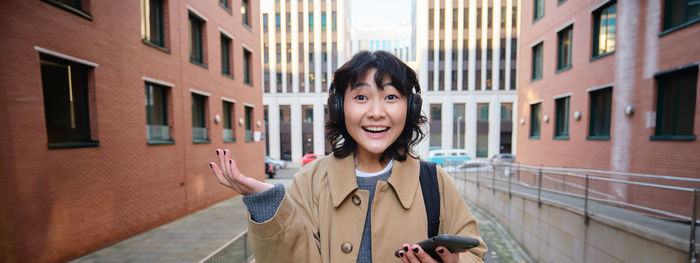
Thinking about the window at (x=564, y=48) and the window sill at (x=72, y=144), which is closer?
the window sill at (x=72, y=144)

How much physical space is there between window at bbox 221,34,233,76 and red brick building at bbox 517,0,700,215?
13.4 m

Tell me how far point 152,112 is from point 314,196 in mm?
8761

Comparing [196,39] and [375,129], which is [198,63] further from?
[375,129]

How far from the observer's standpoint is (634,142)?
284 inches

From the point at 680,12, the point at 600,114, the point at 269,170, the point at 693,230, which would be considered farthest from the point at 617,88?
the point at 269,170

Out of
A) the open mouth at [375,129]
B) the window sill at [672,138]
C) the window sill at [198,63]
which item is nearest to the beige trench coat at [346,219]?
the open mouth at [375,129]

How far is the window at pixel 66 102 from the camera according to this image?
539cm

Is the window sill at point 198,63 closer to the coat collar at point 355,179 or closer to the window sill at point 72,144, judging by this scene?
the window sill at point 72,144

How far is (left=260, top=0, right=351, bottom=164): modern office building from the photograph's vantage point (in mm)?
29734

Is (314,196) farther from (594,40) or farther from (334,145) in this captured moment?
(594,40)

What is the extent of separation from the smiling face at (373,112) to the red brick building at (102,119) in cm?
669

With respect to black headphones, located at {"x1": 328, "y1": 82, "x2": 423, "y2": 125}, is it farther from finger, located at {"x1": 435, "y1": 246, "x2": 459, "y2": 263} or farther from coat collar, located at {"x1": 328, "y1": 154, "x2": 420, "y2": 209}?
finger, located at {"x1": 435, "y1": 246, "x2": 459, "y2": 263}

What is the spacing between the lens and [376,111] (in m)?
1.45

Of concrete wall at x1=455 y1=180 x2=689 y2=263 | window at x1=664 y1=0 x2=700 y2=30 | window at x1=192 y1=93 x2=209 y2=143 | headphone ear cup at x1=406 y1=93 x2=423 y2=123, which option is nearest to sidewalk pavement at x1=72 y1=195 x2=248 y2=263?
window at x1=192 y1=93 x2=209 y2=143
